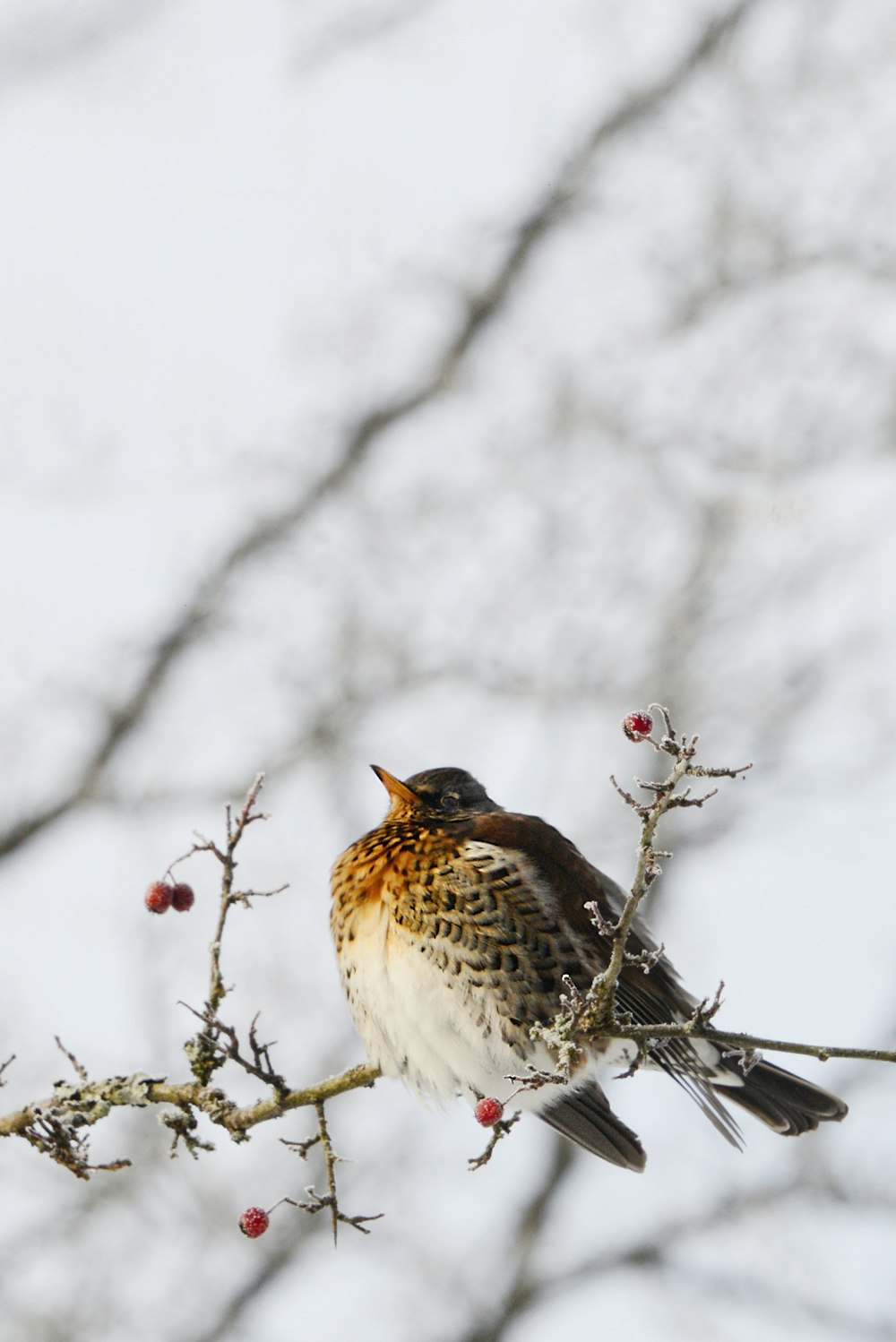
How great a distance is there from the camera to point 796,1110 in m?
4.52

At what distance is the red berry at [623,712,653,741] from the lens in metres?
2.78

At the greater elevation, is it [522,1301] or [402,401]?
[402,401]

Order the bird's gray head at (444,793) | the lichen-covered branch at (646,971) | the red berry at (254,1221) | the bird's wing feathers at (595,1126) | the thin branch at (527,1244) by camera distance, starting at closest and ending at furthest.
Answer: the lichen-covered branch at (646,971), the red berry at (254,1221), the bird's wing feathers at (595,1126), the bird's gray head at (444,793), the thin branch at (527,1244)

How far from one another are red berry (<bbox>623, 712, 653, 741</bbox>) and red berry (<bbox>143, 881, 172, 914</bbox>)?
4.58ft

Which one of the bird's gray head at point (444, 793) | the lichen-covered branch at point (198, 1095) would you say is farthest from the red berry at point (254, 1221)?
the bird's gray head at point (444, 793)

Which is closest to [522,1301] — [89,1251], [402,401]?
[89,1251]

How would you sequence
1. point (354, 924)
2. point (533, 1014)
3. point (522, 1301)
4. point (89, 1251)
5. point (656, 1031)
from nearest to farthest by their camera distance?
point (656, 1031), point (533, 1014), point (354, 924), point (89, 1251), point (522, 1301)

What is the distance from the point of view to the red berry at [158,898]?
3654 mm

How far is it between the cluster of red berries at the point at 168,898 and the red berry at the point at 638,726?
54.2 inches

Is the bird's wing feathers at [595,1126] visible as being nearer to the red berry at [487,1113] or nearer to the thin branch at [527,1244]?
the red berry at [487,1113]

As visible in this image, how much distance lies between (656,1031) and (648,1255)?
1060 cm

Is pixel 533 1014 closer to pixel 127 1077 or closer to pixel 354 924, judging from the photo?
pixel 354 924

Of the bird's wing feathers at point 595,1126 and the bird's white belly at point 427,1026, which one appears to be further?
the bird's wing feathers at point 595,1126

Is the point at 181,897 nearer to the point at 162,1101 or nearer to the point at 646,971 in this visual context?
the point at 162,1101
